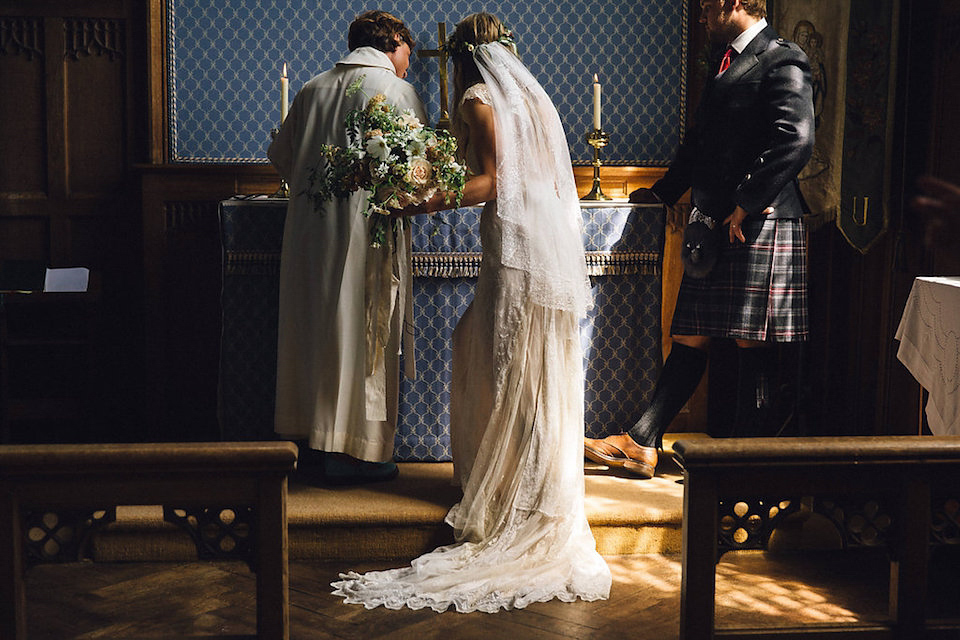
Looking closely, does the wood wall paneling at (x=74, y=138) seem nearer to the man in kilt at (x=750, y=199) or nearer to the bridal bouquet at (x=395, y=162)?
the bridal bouquet at (x=395, y=162)

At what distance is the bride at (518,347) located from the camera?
2865 mm

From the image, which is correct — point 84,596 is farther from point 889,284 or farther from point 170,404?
point 889,284

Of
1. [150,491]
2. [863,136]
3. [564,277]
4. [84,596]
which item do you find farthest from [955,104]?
[84,596]

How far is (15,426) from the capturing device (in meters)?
4.46

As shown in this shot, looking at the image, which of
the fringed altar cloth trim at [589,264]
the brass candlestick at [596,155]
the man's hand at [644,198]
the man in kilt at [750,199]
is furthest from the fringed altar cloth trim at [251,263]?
the man in kilt at [750,199]

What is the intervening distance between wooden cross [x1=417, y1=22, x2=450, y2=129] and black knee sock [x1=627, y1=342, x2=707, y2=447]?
151 cm

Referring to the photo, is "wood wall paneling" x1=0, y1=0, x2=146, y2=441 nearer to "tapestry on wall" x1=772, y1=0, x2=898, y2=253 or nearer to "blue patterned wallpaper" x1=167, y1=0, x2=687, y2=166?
"blue patterned wallpaper" x1=167, y1=0, x2=687, y2=166

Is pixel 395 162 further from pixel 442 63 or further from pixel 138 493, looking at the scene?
pixel 442 63

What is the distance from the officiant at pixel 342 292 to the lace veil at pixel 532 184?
0.56 metres

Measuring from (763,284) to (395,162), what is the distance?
1373 millimetres

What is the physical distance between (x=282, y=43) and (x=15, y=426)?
2.18 metres

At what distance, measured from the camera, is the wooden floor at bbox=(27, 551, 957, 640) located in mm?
2590

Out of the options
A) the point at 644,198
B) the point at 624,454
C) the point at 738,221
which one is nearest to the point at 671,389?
the point at 624,454

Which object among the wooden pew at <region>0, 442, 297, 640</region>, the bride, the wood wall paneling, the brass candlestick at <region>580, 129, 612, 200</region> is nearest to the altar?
the brass candlestick at <region>580, 129, 612, 200</region>
